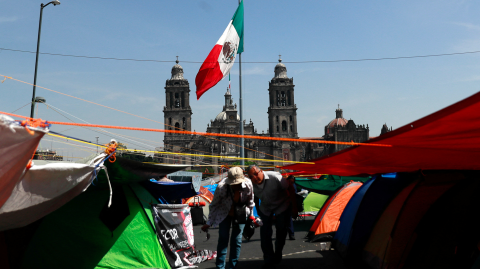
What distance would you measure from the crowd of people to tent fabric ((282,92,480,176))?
88 cm

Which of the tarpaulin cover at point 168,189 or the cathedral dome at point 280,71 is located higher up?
the cathedral dome at point 280,71

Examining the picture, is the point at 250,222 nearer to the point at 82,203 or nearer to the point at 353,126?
the point at 82,203

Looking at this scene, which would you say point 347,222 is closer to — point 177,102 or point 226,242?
point 226,242

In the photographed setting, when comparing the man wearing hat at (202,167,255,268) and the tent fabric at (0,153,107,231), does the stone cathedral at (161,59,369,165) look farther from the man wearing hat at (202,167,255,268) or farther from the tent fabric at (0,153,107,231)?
the tent fabric at (0,153,107,231)

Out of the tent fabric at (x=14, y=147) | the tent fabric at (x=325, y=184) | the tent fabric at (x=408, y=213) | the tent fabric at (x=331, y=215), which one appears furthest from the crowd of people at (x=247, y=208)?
the tent fabric at (x=325, y=184)

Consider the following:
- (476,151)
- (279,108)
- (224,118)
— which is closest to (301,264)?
(476,151)

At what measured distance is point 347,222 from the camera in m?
6.86

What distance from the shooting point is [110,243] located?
557 centimetres

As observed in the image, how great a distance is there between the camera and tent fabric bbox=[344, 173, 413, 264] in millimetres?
5938

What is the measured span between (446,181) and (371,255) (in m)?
1.61

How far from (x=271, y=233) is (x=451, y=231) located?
2296mm

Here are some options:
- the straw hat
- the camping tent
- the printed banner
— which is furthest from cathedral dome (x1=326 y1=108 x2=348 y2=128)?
the straw hat

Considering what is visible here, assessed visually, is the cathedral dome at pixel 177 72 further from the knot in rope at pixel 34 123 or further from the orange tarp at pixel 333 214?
the knot in rope at pixel 34 123

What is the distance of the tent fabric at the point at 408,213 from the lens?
4.82 meters
